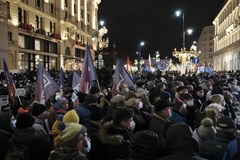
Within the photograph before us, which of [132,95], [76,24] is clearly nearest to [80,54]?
[76,24]

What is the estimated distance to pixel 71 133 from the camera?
12.3 feet

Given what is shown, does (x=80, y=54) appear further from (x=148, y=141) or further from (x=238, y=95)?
(x=148, y=141)

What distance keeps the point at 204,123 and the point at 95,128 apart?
1.66m

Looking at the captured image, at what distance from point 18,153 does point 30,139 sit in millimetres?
345

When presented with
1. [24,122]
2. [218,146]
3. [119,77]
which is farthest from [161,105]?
[119,77]

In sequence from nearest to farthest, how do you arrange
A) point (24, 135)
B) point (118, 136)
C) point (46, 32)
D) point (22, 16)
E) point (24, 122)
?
point (118, 136) → point (24, 135) → point (24, 122) → point (22, 16) → point (46, 32)

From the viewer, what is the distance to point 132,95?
6762 millimetres

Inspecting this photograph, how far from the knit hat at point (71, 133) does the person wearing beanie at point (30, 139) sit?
1.96ft

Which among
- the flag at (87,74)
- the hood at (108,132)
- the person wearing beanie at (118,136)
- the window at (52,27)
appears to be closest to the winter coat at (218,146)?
the person wearing beanie at (118,136)

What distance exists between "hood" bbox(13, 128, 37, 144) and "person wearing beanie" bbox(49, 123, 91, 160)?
59 cm

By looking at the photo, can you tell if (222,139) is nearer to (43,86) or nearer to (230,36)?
(43,86)

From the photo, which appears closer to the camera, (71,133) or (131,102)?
(71,133)

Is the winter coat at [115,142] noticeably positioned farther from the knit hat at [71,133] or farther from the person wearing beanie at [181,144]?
the person wearing beanie at [181,144]

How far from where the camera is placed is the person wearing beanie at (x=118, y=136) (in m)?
3.57
